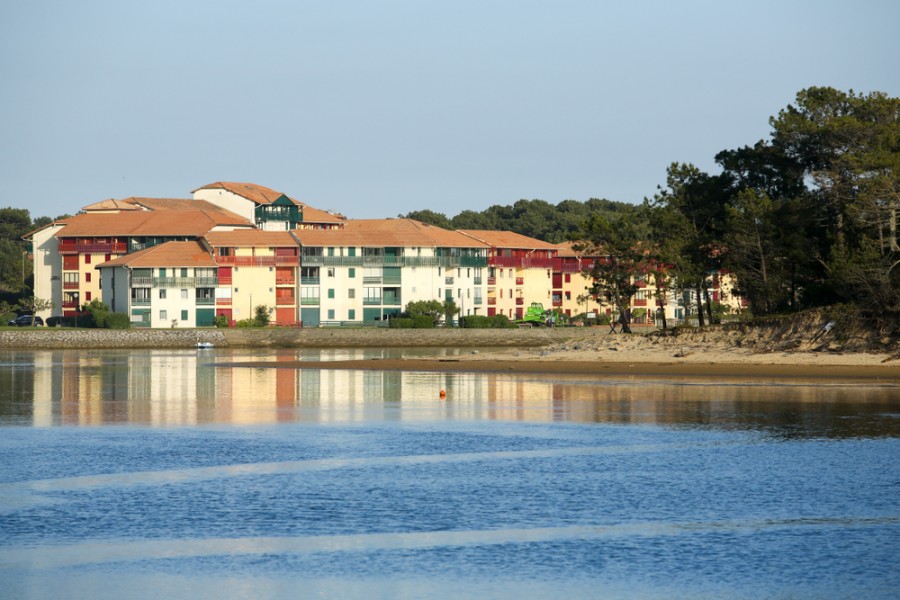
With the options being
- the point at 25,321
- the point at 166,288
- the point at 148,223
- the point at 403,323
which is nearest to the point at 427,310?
the point at 403,323

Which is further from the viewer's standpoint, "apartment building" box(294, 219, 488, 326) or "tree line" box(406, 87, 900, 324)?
"apartment building" box(294, 219, 488, 326)

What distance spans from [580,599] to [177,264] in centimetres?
10124

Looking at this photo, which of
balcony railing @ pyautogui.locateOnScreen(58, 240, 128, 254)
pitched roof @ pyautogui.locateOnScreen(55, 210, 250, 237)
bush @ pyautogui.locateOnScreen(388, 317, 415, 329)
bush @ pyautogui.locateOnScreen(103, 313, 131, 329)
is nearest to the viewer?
bush @ pyautogui.locateOnScreen(388, 317, 415, 329)

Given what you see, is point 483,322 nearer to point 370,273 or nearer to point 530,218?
point 370,273

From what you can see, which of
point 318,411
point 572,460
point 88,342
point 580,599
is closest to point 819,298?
point 318,411

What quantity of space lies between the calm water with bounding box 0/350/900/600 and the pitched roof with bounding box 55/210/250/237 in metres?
78.8

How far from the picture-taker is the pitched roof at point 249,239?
118375 mm

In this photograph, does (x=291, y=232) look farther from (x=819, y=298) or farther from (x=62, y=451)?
(x=62, y=451)

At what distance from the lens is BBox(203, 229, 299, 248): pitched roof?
388ft

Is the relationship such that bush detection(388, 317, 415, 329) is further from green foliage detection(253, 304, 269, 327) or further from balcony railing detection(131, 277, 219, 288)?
balcony railing detection(131, 277, 219, 288)

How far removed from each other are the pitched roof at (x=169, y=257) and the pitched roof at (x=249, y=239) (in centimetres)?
165

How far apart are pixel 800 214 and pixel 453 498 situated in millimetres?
49061

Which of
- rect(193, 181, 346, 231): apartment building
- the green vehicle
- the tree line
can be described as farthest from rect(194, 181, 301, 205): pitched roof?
the tree line

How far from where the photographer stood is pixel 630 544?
71.3ft
